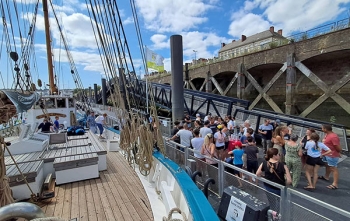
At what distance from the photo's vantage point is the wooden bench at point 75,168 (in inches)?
120

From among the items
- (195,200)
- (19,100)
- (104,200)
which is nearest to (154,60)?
(19,100)

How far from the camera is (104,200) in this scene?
2.62 m

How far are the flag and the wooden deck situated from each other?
5098 millimetres

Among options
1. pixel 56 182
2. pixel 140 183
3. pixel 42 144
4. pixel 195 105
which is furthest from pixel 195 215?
pixel 195 105

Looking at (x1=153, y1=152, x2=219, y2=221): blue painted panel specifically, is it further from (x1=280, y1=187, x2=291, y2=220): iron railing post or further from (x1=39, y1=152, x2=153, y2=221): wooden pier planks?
(x1=280, y1=187, x2=291, y2=220): iron railing post

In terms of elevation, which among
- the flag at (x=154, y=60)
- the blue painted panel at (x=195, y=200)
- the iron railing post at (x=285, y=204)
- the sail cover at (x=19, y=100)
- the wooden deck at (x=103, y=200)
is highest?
the flag at (x=154, y=60)

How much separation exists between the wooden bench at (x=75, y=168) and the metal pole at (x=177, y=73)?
535 centimetres

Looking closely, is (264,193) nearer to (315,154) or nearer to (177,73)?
(315,154)

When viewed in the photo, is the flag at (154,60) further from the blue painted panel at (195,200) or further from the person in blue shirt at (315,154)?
the person in blue shirt at (315,154)

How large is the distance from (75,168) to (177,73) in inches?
237

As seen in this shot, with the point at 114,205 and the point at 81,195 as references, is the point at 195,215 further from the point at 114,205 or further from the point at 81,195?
the point at 81,195

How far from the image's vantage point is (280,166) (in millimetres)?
3008

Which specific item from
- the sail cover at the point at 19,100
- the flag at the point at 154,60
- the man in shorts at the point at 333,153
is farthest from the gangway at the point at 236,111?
the sail cover at the point at 19,100

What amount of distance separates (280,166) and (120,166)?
118 inches
